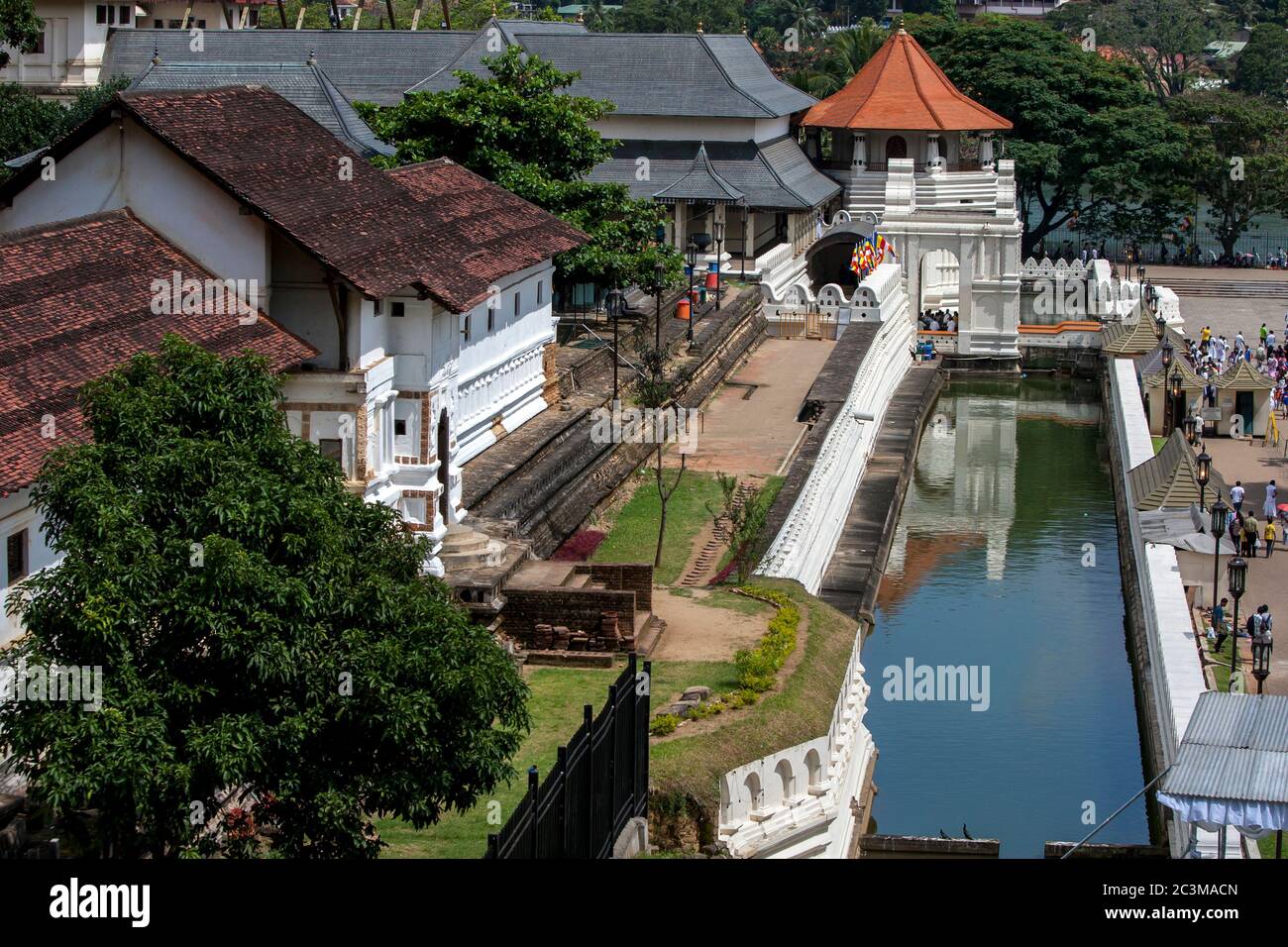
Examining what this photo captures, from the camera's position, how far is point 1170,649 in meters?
28.4

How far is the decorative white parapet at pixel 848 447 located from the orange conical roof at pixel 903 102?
30.3ft

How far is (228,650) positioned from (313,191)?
12.5 m

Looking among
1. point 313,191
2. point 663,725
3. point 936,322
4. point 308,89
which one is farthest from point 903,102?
point 663,725

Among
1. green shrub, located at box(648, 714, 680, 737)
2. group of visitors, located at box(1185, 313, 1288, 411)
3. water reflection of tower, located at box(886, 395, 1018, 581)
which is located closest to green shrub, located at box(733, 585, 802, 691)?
green shrub, located at box(648, 714, 680, 737)

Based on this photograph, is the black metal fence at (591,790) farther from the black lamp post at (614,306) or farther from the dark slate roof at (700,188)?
the dark slate roof at (700,188)

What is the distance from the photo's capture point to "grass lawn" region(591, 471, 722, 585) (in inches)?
1219

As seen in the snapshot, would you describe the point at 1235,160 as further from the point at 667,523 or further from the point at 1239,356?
the point at 667,523

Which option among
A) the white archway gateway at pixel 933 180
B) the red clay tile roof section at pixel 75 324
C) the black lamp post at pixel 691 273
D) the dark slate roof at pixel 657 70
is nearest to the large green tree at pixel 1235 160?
the white archway gateway at pixel 933 180

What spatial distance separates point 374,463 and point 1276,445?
28482mm

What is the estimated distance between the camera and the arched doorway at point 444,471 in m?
26.9
